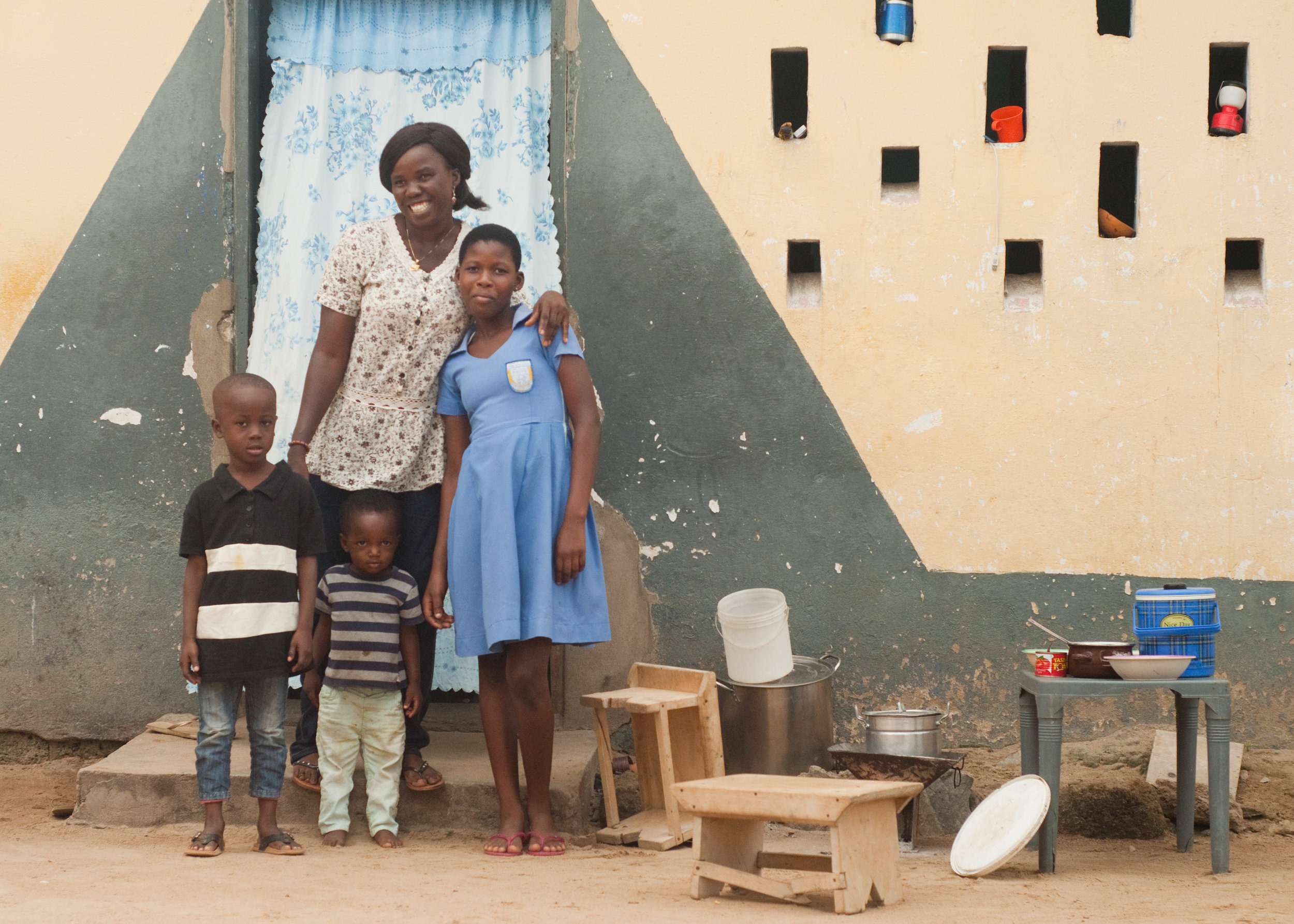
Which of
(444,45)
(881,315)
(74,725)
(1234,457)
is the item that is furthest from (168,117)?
(1234,457)

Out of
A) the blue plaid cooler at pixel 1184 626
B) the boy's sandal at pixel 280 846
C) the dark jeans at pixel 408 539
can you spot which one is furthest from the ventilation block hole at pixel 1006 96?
the boy's sandal at pixel 280 846

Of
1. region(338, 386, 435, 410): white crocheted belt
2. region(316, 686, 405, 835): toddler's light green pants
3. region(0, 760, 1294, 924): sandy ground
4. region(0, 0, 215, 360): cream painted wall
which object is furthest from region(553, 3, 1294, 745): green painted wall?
region(0, 0, 215, 360): cream painted wall

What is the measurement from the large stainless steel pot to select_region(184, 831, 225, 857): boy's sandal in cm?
164

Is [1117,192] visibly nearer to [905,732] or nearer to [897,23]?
[897,23]

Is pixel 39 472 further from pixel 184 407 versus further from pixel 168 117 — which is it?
pixel 168 117

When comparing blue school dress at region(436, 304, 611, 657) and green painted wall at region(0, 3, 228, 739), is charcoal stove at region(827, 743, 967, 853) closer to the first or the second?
blue school dress at region(436, 304, 611, 657)

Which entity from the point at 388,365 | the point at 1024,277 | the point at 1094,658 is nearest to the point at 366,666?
the point at 388,365

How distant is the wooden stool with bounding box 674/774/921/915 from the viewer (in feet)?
9.95

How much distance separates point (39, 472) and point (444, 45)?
7.34ft

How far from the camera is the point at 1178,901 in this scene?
3.17 meters

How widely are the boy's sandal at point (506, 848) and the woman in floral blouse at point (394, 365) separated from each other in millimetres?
334

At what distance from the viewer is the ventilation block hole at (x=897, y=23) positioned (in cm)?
457

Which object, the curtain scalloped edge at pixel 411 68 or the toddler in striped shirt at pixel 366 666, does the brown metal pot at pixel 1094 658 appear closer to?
the toddler in striped shirt at pixel 366 666

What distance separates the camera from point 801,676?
4.37m
